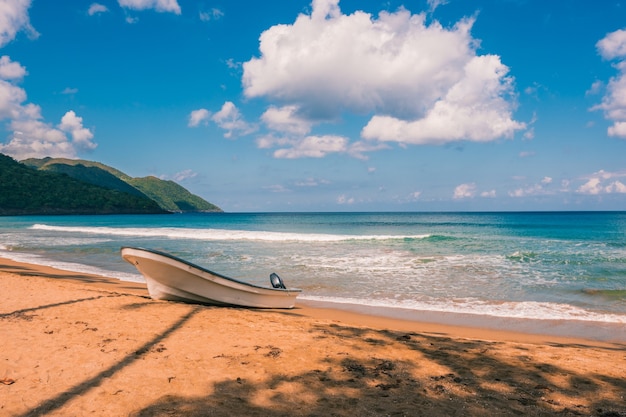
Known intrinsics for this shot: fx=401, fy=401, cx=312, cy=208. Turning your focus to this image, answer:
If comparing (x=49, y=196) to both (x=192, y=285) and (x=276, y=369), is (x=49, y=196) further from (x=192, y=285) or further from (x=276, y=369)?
(x=276, y=369)

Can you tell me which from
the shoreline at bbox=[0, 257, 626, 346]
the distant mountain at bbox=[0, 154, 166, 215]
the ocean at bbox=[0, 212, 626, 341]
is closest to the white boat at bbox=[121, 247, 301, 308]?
the shoreline at bbox=[0, 257, 626, 346]

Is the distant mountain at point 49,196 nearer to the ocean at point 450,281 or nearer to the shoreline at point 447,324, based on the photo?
the ocean at point 450,281

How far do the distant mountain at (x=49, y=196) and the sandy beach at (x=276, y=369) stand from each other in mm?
128825

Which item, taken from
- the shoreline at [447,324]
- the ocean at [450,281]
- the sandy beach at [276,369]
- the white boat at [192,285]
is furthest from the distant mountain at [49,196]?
the sandy beach at [276,369]

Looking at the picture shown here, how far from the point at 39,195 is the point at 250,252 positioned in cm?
12207

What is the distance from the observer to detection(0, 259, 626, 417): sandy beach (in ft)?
14.2

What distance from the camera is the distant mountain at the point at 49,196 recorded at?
11300 centimetres

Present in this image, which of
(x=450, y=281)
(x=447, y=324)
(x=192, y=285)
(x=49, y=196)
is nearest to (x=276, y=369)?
(x=192, y=285)

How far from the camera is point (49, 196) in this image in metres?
122

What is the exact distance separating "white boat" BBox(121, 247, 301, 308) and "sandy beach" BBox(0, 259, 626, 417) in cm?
112

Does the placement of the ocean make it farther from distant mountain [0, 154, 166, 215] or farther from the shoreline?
distant mountain [0, 154, 166, 215]

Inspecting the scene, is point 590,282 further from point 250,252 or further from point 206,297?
point 250,252

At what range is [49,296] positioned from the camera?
33.0 ft

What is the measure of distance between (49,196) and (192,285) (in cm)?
13610
